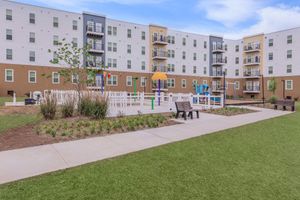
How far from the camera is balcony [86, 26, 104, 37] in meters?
32.9

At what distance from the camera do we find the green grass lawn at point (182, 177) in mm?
3537

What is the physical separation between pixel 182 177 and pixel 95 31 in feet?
108

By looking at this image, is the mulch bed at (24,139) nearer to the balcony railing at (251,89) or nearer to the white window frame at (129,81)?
the white window frame at (129,81)

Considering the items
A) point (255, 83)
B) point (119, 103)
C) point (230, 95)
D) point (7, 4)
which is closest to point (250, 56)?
point (255, 83)

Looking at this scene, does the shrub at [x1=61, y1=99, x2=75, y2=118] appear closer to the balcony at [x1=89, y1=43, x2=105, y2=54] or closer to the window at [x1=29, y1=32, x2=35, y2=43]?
the balcony at [x1=89, y1=43, x2=105, y2=54]

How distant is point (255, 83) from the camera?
4338 centimetres

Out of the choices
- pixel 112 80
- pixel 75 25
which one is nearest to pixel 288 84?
pixel 112 80

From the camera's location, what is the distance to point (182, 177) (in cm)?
418

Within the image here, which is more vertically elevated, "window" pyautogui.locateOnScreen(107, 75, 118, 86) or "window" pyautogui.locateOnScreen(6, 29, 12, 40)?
"window" pyautogui.locateOnScreen(6, 29, 12, 40)

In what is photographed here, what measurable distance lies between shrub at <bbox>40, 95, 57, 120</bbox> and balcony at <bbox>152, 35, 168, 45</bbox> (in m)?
30.5

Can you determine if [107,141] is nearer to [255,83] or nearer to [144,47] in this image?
[144,47]

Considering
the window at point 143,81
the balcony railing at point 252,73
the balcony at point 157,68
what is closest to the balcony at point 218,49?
the balcony railing at point 252,73

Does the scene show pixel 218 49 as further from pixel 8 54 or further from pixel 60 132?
pixel 60 132

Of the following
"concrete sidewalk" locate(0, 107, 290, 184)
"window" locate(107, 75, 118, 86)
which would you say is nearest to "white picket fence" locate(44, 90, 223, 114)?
"concrete sidewalk" locate(0, 107, 290, 184)
